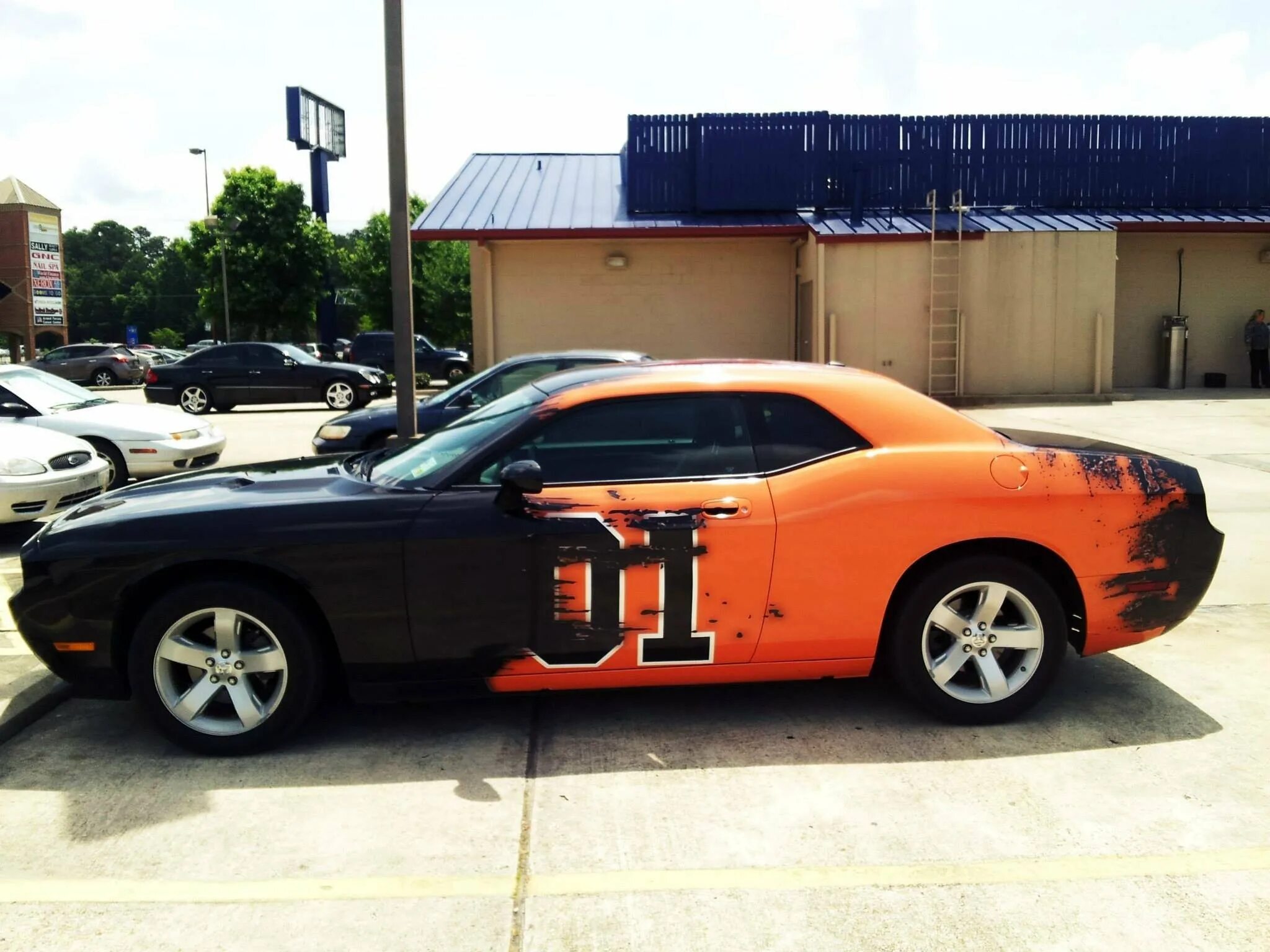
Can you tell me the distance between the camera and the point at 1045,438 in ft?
16.9

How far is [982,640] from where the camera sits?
4520 mm

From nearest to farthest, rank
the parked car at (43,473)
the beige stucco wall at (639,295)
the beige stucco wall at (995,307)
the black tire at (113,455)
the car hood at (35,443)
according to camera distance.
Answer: the parked car at (43,473) < the car hood at (35,443) < the black tire at (113,455) < the beige stucco wall at (995,307) < the beige stucco wall at (639,295)

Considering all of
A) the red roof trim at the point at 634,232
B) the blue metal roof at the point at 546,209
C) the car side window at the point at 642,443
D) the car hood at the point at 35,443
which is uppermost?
the blue metal roof at the point at 546,209

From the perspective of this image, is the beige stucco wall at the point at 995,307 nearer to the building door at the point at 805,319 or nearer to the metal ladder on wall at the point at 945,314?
the metal ladder on wall at the point at 945,314

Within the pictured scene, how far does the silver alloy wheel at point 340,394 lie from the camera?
2230 centimetres

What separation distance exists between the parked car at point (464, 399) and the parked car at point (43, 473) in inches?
80.1

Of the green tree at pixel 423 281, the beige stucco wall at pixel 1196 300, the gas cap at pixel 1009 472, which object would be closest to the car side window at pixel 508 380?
the gas cap at pixel 1009 472

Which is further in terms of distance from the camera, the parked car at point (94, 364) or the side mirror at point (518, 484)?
the parked car at point (94, 364)

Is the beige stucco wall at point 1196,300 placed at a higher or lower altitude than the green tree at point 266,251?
lower

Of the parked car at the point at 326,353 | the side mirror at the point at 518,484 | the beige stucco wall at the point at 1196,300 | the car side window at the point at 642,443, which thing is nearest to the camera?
the side mirror at the point at 518,484

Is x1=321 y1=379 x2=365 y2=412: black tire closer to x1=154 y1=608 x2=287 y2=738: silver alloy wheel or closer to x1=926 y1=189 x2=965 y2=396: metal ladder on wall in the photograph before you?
x1=926 y1=189 x2=965 y2=396: metal ladder on wall

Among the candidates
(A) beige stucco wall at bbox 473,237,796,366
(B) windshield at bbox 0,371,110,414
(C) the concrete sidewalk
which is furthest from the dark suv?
(C) the concrete sidewalk

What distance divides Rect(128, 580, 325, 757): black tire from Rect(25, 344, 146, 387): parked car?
3685 centimetres

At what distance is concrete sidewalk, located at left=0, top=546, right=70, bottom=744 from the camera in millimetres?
4660
